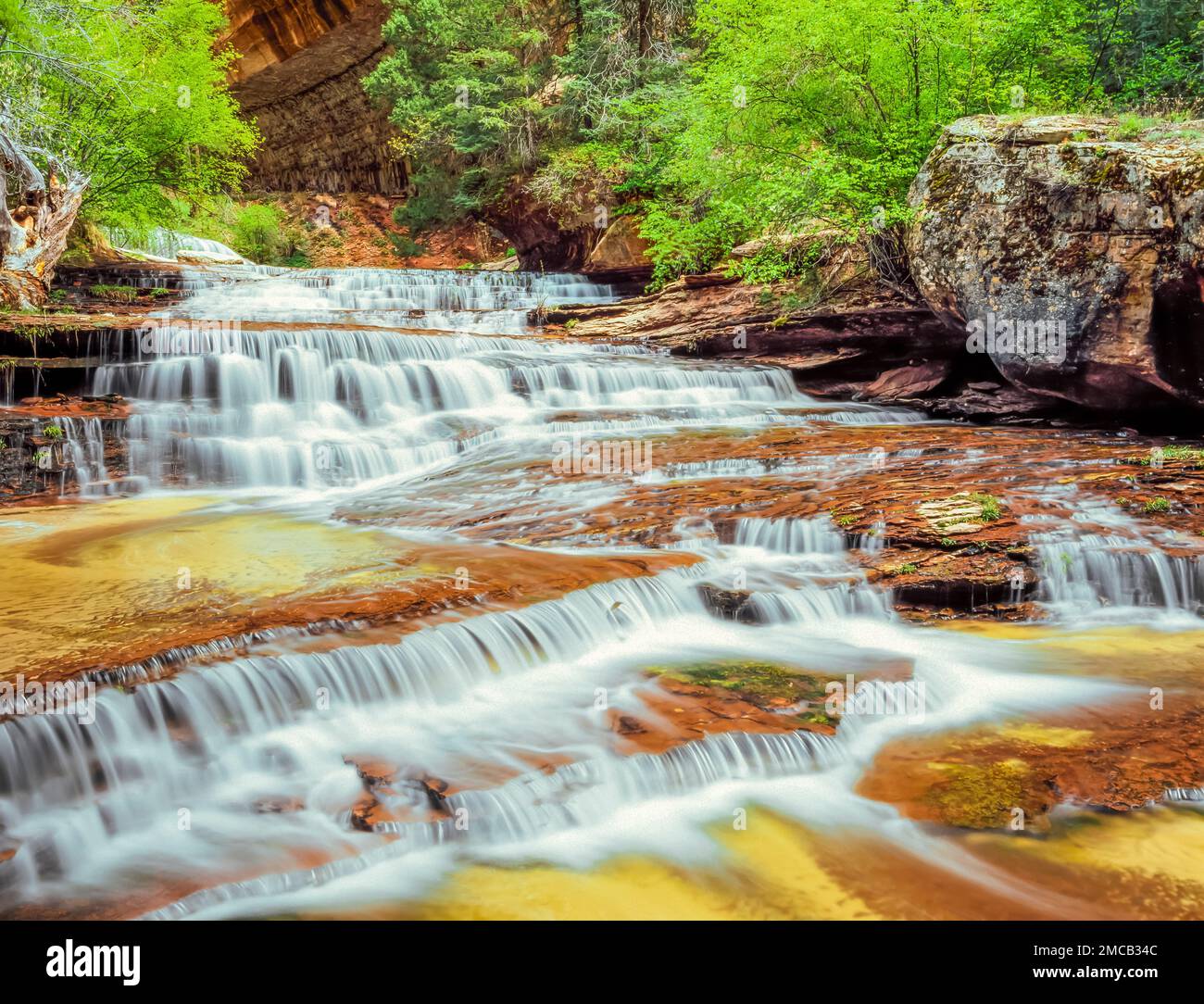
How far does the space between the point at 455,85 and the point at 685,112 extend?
8.70 m

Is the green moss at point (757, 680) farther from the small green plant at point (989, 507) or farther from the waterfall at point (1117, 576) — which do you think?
the small green plant at point (989, 507)

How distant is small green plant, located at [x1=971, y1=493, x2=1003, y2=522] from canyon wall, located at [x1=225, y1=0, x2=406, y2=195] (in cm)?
3102

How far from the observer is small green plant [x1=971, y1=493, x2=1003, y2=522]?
20.6ft

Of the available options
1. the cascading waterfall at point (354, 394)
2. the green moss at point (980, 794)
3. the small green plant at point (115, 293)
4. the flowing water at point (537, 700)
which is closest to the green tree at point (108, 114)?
the small green plant at point (115, 293)

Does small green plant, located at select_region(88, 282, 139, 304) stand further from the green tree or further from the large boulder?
the large boulder

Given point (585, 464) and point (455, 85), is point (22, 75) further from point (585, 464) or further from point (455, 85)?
point (585, 464)

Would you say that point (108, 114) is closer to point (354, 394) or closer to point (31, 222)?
point (31, 222)

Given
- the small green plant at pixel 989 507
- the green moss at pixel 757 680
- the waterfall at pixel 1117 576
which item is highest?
the small green plant at pixel 989 507

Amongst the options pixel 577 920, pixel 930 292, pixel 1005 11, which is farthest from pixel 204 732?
pixel 1005 11

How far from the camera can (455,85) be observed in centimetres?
2225

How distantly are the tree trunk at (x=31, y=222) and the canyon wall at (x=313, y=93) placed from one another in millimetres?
18421

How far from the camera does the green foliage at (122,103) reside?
13.2 metres

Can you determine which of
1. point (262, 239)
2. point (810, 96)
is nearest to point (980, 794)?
point (810, 96)

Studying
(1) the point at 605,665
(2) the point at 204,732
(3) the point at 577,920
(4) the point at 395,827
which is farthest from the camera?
(1) the point at 605,665
